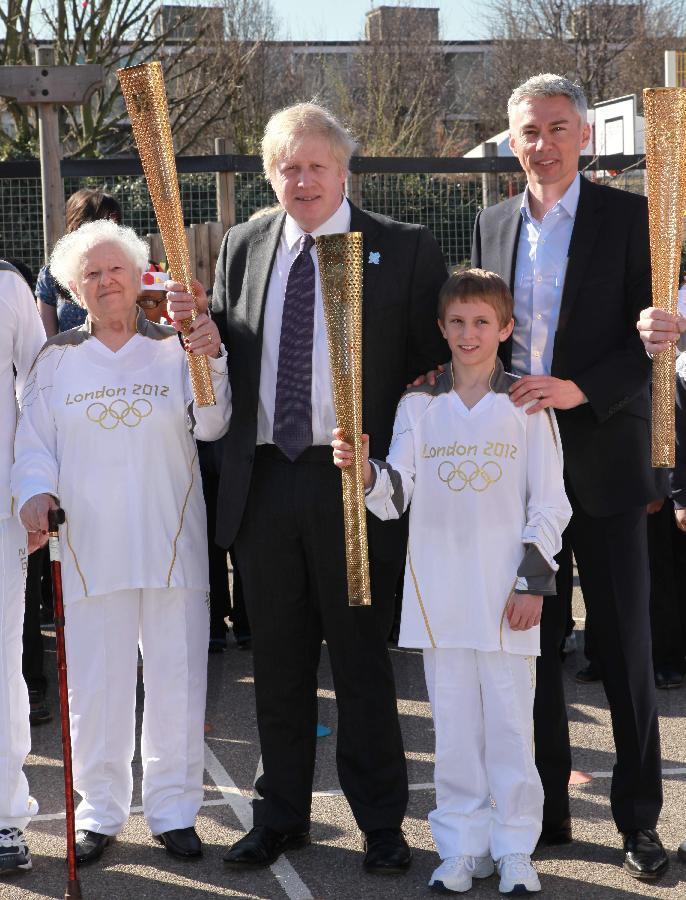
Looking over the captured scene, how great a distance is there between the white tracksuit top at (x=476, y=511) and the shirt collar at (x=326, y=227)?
655mm

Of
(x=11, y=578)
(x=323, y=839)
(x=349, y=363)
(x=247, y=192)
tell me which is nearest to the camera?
(x=349, y=363)

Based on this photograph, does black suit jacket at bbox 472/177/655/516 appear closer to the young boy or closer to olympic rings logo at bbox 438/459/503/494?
the young boy

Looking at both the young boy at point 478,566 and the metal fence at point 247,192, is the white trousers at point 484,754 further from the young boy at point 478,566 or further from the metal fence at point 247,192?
the metal fence at point 247,192

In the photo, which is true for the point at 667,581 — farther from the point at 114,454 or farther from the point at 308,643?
the point at 114,454

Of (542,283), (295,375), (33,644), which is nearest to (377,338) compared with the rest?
→ (295,375)

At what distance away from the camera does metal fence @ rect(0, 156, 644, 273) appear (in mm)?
10031

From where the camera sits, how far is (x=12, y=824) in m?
4.09

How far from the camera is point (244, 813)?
14.8 ft

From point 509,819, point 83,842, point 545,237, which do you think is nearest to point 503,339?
point 545,237

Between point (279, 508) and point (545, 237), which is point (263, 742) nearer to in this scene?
point (279, 508)

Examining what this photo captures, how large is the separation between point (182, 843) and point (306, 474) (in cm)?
126

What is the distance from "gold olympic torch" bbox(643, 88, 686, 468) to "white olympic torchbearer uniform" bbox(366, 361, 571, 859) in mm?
335

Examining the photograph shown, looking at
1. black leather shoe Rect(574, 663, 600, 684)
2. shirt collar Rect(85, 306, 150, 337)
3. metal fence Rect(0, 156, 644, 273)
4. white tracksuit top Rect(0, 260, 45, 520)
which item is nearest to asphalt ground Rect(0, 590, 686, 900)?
black leather shoe Rect(574, 663, 600, 684)

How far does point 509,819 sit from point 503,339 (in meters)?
1.44
